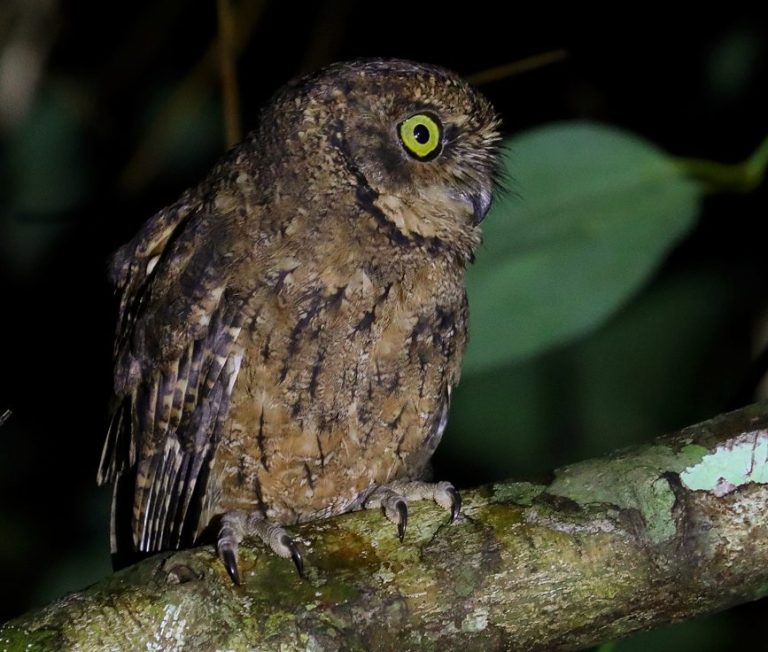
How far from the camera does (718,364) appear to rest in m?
3.77

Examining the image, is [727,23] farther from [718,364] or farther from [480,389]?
[480,389]

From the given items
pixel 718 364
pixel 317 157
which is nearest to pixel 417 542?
pixel 317 157

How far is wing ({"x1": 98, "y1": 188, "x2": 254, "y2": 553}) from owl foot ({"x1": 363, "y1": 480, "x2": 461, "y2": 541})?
320 mm

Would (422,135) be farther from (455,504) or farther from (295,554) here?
(295,554)

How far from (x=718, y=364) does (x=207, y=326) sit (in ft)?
7.26

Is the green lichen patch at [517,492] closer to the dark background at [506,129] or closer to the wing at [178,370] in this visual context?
the wing at [178,370]

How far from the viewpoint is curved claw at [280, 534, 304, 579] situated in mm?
1619

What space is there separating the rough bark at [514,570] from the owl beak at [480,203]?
597 millimetres

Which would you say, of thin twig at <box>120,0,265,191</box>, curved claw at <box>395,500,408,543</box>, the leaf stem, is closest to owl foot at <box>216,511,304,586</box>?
curved claw at <box>395,500,408,543</box>

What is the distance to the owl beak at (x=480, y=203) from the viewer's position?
7.18 feet

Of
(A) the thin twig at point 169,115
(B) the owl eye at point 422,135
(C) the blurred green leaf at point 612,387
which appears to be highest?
(A) the thin twig at point 169,115

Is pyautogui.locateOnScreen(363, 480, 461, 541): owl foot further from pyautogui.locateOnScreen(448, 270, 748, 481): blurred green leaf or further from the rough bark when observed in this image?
pyautogui.locateOnScreen(448, 270, 748, 481): blurred green leaf

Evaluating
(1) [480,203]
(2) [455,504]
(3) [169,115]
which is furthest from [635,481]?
(3) [169,115]

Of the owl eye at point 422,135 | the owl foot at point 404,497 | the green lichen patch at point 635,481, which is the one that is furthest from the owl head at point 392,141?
the green lichen patch at point 635,481
